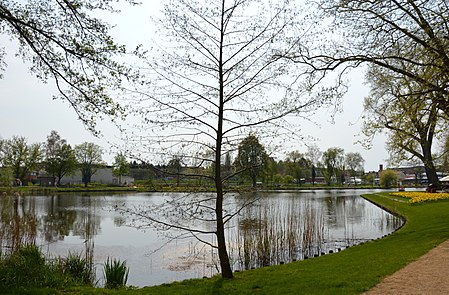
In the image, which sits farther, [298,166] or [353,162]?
[353,162]

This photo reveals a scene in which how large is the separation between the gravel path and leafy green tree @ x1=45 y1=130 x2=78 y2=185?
60.1 metres

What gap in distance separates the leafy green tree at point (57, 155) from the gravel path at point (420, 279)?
197ft

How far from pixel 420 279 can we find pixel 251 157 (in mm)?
3653

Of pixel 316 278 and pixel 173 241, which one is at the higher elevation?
pixel 316 278

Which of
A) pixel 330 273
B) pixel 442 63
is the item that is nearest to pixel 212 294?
pixel 330 273

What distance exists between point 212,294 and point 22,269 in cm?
353

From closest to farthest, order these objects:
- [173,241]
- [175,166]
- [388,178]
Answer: [175,166]
[173,241]
[388,178]

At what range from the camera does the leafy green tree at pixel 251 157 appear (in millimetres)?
7922

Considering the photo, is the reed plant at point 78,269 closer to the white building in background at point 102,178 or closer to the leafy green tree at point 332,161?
the white building in background at point 102,178

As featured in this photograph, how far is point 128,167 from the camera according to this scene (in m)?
7.87

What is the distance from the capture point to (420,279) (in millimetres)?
6430

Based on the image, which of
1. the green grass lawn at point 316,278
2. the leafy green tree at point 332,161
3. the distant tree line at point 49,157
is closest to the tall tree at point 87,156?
the distant tree line at point 49,157

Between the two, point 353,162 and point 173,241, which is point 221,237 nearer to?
point 173,241

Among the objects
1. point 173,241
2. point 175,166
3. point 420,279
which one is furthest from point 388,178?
point 175,166
